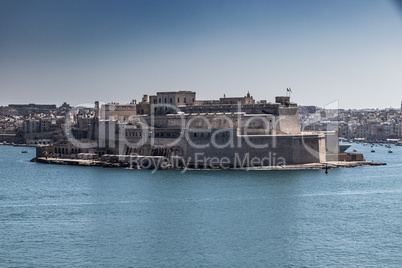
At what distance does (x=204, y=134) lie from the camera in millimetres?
25250

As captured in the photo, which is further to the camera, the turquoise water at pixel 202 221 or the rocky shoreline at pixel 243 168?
the rocky shoreline at pixel 243 168

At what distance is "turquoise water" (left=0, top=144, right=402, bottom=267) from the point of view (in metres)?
11.2

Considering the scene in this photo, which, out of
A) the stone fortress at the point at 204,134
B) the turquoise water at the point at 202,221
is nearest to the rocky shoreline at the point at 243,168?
the stone fortress at the point at 204,134

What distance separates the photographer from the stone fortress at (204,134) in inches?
974

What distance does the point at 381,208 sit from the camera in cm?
1582

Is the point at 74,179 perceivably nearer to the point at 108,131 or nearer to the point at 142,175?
the point at 142,175

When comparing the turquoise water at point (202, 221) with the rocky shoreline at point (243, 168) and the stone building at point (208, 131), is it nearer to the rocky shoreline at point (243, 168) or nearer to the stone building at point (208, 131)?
the rocky shoreline at point (243, 168)

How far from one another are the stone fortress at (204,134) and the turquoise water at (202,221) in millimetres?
2767

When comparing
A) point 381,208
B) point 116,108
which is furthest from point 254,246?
point 116,108

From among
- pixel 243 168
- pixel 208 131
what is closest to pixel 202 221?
pixel 243 168

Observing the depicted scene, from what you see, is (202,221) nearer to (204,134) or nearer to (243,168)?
(243,168)

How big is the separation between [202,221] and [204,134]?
11.4 metres

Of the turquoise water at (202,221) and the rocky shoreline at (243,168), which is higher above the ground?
the rocky shoreline at (243,168)

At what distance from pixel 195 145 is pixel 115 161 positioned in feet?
12.2
